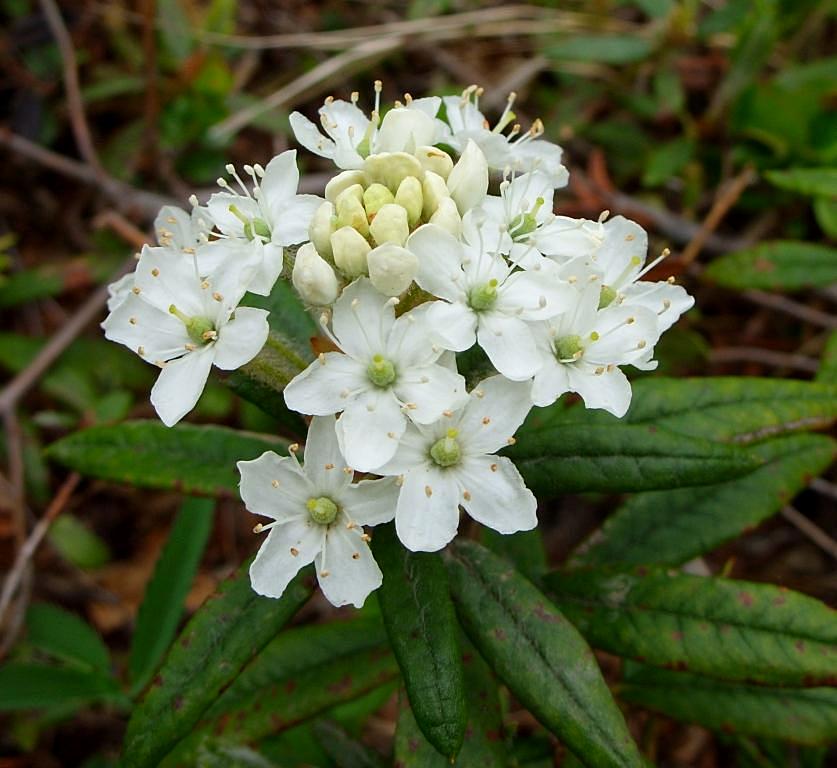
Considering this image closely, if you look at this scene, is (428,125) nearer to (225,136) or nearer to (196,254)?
(196,254)

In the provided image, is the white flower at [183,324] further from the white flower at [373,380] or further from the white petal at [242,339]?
the white flower at [373,380]

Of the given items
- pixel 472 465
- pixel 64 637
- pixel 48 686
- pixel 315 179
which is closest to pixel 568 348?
pixel 472 465

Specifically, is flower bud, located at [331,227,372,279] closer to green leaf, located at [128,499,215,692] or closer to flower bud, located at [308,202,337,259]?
flower bud, located at [308,202,337,259]

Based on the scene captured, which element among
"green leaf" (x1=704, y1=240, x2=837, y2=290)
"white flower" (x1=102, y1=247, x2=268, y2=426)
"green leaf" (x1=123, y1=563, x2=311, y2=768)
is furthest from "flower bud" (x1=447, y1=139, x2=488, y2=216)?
"green leaf" (x1=704, y1=240, x2=837, y2=290)

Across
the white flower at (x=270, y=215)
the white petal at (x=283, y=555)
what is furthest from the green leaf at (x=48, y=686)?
the white flower at (x=270, y=215)

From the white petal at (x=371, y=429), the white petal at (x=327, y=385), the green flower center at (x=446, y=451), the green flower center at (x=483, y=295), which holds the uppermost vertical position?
the green flower center at (x=483, y=295)

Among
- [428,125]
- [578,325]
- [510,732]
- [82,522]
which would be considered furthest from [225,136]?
[510,732]

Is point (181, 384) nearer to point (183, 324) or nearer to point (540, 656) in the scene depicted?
point (183, 324)
